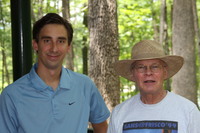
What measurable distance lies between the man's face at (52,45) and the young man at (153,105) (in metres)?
0.58

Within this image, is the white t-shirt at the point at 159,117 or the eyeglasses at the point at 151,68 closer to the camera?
the white t-shirt at the point at 159,117

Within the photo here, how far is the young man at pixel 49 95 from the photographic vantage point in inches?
93.2

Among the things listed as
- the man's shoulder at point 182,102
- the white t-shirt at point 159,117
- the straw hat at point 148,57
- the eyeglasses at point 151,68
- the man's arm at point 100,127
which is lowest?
the man's arm at point 100,127

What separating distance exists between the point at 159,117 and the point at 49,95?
931 millimetres

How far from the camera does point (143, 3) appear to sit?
13078 millimetres

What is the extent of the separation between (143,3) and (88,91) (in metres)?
11.0

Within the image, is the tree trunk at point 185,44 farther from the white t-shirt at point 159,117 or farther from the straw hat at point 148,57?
the white t-shirt at point 159,117

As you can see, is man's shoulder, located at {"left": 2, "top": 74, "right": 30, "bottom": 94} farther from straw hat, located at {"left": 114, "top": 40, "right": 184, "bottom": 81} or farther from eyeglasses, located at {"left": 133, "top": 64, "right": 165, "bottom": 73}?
eyeglasses, located at {"left": 133, "top": 64, "right": 165, "bottom": 73}

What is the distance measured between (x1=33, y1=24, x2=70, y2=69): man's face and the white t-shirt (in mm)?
690

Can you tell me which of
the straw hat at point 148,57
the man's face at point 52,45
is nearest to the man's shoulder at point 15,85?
the man's face at point 52,45

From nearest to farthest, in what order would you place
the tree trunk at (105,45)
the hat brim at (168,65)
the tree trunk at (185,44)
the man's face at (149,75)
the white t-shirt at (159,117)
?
the white t-shirt at (159,117)
the man's face at (149,75)
the hat brim at (168,65)
the tree trunk at (105,45)
the tree trunk at (185,44)

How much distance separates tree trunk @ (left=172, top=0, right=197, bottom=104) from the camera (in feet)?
27.8

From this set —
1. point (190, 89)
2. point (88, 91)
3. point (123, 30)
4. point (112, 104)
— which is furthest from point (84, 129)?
point (123, 30)

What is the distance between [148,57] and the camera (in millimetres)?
2273
